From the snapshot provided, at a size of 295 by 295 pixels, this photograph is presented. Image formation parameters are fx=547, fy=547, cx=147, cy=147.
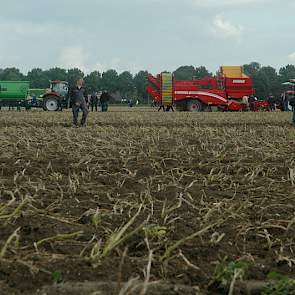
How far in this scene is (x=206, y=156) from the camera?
7539 millimetres

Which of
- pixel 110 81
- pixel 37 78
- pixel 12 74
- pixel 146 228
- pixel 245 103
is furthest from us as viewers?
pixel 12 74

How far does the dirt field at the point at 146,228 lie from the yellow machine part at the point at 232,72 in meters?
31.6

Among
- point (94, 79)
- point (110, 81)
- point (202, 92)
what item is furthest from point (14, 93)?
point (110, 81)

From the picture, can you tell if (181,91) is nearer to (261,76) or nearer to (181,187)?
(181,187)

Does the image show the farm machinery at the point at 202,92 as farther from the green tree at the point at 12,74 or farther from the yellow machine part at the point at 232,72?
the green tree at the point at 12,74

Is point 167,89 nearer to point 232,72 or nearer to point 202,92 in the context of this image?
point 202,92

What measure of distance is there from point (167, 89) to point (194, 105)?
211 cm

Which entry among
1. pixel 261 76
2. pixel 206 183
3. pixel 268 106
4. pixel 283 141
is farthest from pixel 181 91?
pixel 261 76

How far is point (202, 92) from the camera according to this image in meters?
36.4

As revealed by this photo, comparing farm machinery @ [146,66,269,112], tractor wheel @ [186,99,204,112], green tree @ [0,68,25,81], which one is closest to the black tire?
farm machinery @ [146,66,269,112]

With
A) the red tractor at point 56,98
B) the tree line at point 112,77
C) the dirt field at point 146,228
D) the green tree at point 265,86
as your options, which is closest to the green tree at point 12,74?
the tree line at point 112,77

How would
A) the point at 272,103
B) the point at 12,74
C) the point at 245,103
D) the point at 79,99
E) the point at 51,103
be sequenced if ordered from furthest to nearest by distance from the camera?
the point at 12,74, the point at 272,103, the point at 51,103, the point at 245,103, the point at 79,99

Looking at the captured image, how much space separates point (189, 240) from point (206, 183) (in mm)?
2001

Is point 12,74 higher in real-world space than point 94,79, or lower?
higher
